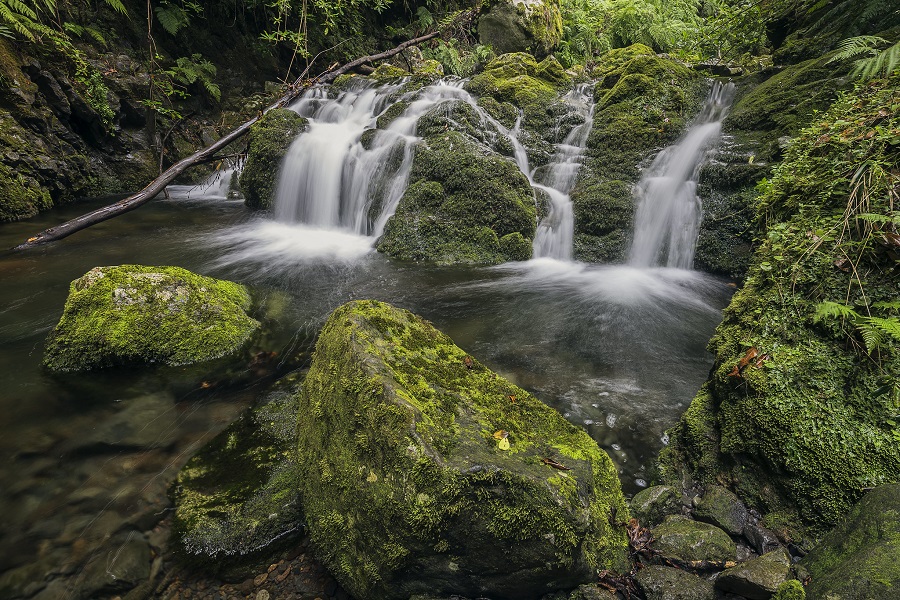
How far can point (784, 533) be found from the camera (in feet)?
7.09

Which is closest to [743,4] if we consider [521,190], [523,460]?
[521,190]

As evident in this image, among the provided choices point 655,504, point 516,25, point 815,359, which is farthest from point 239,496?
point 516,25

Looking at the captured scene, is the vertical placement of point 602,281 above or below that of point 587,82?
below

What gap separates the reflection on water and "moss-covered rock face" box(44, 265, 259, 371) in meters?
0.21

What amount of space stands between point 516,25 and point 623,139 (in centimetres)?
855

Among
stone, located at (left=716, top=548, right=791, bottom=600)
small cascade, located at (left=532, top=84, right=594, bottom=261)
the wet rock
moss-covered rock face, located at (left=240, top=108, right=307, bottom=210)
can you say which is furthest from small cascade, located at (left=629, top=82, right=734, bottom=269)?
moss-covered rock face, located at (left=240, top=108, right=307, bottom=210)

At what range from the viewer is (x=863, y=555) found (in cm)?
161

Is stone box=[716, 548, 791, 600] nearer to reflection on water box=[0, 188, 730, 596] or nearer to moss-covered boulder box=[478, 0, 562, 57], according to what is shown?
reflection on water box=[0, 188, 730, 596]

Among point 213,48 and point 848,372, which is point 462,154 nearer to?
point 848,372

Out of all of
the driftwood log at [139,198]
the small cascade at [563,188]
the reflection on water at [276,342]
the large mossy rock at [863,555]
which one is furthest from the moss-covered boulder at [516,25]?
the large mossy rock at [863,555]

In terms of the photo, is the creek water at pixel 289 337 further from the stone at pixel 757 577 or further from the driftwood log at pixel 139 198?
the stone at pixel 757 577

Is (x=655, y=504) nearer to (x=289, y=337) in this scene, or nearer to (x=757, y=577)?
(x=757, y=577)

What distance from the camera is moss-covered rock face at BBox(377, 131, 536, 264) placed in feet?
24.0

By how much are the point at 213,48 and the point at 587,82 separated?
40.1ft
